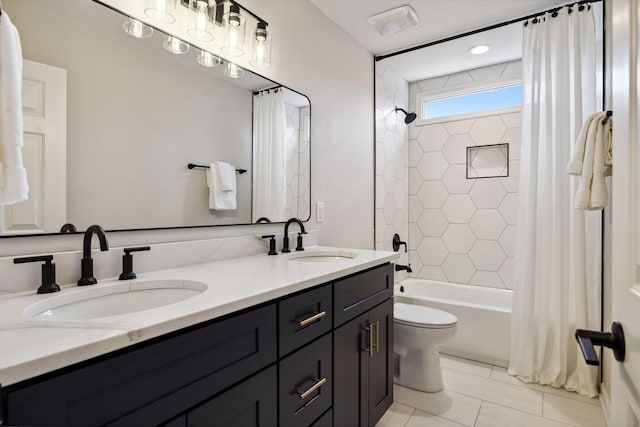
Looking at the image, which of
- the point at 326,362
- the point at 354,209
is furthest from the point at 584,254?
the point at 326,362

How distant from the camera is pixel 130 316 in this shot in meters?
0.74

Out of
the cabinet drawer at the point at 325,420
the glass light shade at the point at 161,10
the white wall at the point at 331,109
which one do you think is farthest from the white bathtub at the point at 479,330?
the glass light shade at the point at 161,10

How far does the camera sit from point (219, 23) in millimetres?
1535

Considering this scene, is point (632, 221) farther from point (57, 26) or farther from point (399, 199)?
point (399, 199)

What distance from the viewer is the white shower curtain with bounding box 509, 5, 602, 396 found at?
2068 millimetres

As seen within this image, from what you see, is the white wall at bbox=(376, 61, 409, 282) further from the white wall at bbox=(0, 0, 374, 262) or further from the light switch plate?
the light switch plate

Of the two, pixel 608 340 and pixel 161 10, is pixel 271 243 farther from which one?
pixel 608 340

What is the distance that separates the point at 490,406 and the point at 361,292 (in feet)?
3.94

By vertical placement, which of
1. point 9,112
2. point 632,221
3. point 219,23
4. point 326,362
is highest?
point 219,23

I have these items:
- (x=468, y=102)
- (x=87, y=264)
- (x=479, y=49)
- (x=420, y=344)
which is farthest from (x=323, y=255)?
(x=468, y=102)

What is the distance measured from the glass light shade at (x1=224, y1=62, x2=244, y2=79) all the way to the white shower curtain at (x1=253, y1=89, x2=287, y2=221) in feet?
0.45

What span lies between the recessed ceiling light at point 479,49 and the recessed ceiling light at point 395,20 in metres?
0.66

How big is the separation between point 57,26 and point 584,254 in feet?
9.12

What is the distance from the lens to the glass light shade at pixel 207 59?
4.92 ft
